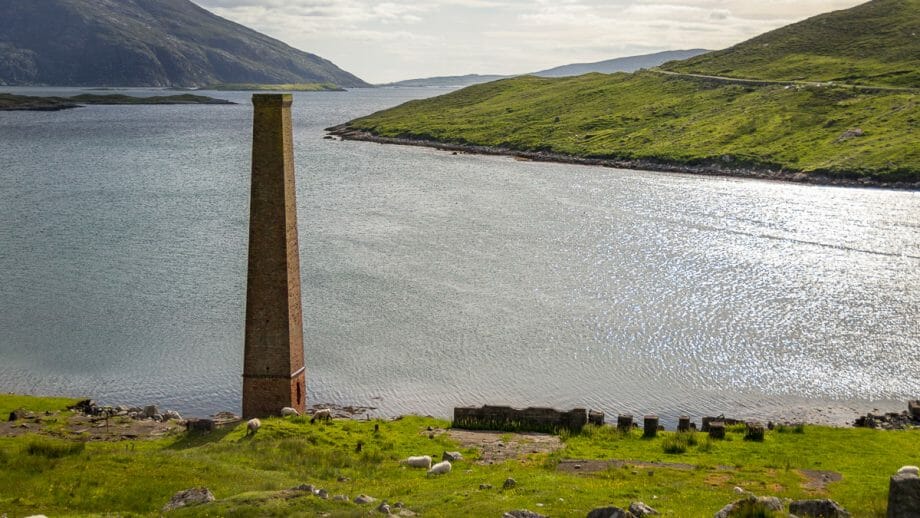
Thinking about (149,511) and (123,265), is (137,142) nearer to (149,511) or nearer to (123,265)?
(123,265)

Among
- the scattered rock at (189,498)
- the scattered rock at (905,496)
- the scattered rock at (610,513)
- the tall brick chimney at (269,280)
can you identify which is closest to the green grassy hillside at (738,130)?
the tall brick chimney at (269,280)

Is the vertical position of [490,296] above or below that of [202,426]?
above

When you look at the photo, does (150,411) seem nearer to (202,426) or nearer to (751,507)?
(202,426)

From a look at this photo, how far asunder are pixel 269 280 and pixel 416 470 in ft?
37.5

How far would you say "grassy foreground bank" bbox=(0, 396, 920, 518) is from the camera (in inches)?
943

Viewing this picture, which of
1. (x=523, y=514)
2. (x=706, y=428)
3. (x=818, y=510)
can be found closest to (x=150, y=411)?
(x=523, y=514)

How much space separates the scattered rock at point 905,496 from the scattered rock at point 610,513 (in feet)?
18.2

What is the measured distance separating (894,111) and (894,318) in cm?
9817

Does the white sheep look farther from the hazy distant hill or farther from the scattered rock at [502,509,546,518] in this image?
the hazy distant hill

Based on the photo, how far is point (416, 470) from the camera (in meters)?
30.1

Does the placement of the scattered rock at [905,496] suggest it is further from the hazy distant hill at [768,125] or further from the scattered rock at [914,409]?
the hazy distant hill at [768,125]

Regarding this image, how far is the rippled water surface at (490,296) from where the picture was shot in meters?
47.2

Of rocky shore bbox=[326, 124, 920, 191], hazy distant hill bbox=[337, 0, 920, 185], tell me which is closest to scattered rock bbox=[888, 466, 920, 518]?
rocky shore bbox=[326, 124, 920, 191]

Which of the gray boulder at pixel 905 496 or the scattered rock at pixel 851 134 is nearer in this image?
the gray boulder at pixel 905 496
